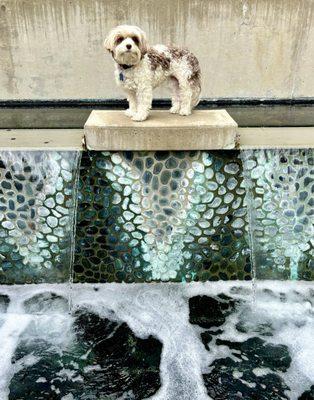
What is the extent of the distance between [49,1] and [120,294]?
350 centimetres

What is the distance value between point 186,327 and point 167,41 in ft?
11.2

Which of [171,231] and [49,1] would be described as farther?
[49,1]

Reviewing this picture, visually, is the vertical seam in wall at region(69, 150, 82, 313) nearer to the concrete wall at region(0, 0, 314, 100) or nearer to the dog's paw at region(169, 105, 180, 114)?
the dog's paw at region(169, 105, 180, 114)

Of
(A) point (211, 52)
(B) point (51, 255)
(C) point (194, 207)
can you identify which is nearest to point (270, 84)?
(A) point (211, 52)

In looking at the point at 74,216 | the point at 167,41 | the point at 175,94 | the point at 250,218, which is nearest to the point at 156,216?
the point at 74,216

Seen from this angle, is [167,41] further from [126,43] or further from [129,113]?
[126,43]

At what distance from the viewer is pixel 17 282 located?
3.51 meters

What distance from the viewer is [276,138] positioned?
11.6 ft

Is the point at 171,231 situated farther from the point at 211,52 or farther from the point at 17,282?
the point at 211,52

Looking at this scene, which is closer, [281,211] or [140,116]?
[140,116]

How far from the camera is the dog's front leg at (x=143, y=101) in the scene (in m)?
3.06

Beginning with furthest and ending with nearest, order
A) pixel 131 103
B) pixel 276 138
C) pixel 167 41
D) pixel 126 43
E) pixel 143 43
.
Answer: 1. pixel 167 41
2. pixel 276 138
3. pixel 131 103
4. pixel 143 43
5. pixel 126 43

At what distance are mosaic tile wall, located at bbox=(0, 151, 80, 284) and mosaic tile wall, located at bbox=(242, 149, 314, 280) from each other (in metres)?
1.46

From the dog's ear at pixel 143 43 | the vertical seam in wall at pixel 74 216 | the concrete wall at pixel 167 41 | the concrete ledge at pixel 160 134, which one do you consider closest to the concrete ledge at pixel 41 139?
the vertical seam in wall at pixel 74 216
